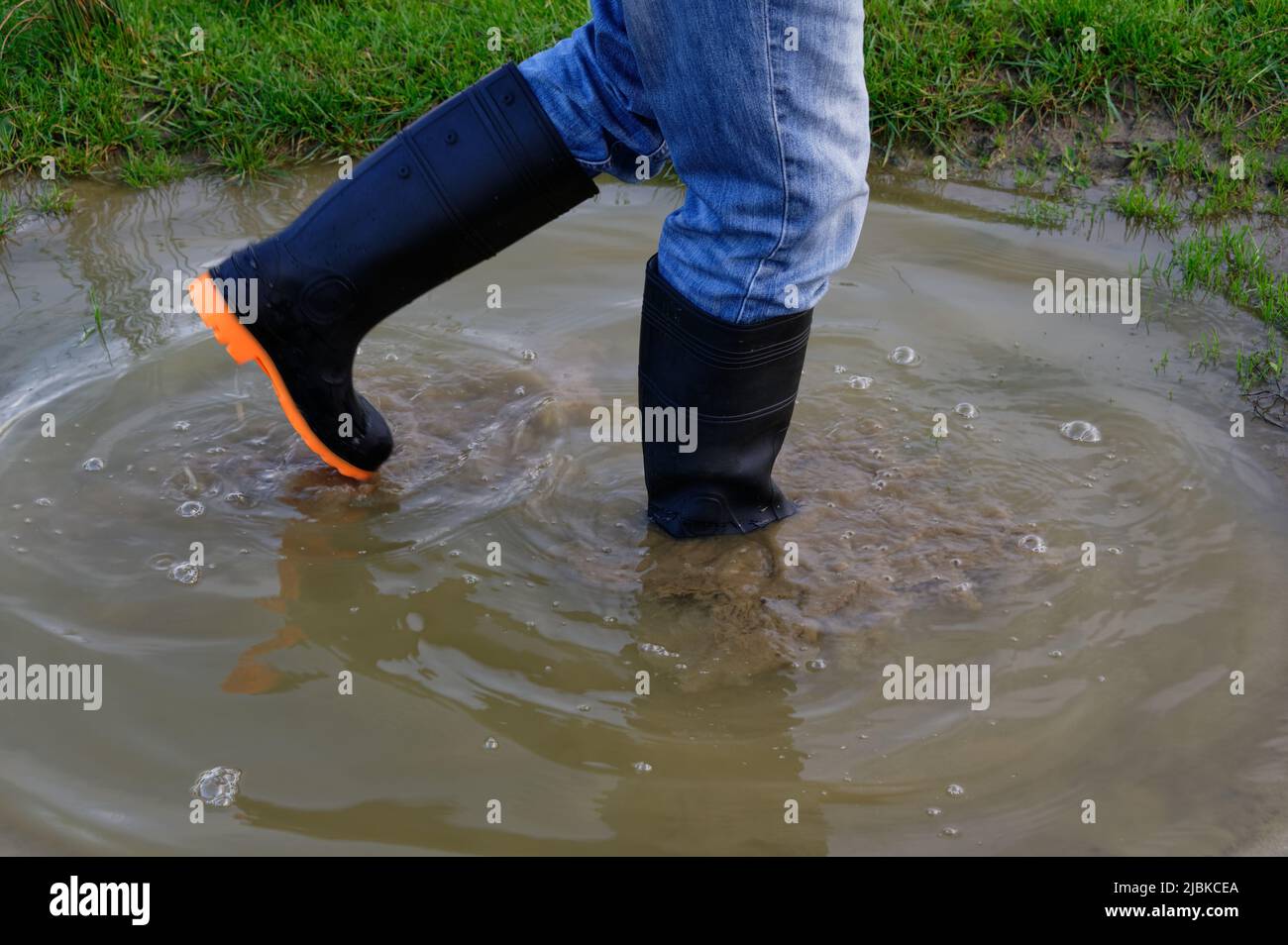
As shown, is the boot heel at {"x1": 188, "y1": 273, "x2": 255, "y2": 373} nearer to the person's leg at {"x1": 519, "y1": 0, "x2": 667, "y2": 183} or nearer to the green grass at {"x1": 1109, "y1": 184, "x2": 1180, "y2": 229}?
the person's leg at {"x1": 519, "y1": 0, "x2": 667, "y2": 183}

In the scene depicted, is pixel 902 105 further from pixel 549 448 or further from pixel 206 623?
pixel 206 623

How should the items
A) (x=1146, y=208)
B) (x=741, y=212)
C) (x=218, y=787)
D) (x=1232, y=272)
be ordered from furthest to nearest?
(x=1146, y=208) < (x=1232, y=272) < (x=741, y=212) < (x=218, y=787)

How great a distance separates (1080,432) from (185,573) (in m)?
1.74

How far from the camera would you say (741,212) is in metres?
1.87

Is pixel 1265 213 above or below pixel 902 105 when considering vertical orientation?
below

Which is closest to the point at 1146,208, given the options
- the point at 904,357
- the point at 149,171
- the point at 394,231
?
the point at 904,357

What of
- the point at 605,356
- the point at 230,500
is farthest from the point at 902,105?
the point at 230,500

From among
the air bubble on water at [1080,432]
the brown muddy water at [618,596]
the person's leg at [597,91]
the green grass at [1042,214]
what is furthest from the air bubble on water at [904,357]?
the person's leg at [597,91]

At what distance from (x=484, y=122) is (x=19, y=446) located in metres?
1.20

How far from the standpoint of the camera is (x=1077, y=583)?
2174 mm

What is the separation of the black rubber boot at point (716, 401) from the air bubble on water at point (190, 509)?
828 millimetres

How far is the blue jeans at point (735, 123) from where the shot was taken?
5.72ft

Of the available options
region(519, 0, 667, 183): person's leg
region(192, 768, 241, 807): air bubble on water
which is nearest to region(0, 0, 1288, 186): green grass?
region(519, 0, 667, 183): person's leg

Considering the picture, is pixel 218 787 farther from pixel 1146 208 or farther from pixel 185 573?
pixel 1146 208
